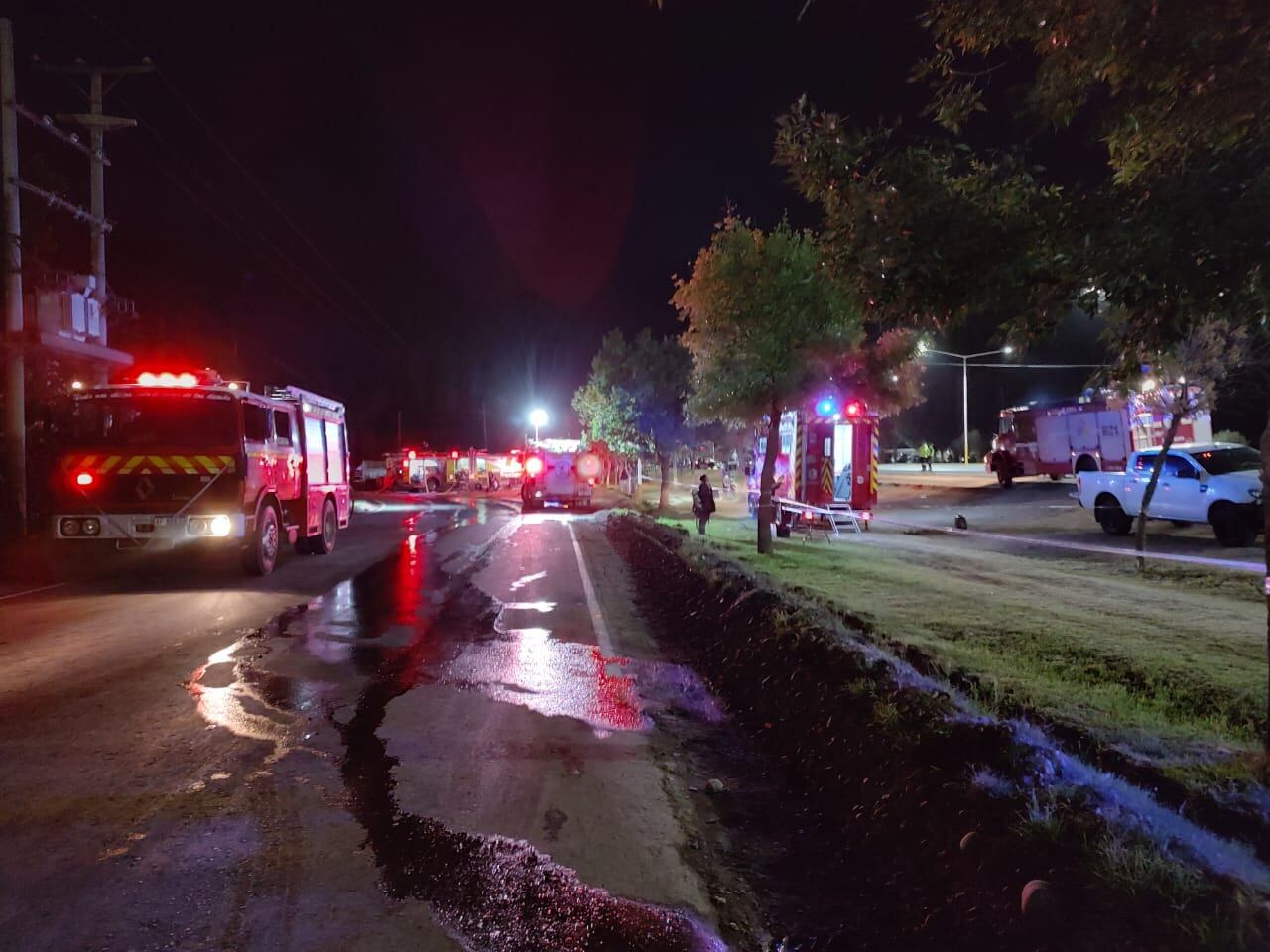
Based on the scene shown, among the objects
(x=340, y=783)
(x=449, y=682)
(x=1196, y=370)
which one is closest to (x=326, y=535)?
(x=449, y=682)

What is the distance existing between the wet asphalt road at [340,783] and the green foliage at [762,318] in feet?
21.8

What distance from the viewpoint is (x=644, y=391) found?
1260 inches

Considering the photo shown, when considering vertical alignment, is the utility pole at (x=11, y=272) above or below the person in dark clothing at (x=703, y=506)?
above

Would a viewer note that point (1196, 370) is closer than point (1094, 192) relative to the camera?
No

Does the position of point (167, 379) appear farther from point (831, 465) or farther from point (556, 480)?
point (556, 480)

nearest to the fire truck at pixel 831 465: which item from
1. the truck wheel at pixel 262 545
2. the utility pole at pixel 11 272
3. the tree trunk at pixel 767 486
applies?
the tree trunk at pixel 767 486

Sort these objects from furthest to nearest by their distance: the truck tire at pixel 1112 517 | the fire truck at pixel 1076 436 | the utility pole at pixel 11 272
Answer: the fire truck at pixel 1076 436 < the truck tire at pixel 1112 517 < the utility pole at pixel 11 272

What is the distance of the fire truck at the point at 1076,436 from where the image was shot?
28.0 metres

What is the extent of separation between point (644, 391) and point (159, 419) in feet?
66.8

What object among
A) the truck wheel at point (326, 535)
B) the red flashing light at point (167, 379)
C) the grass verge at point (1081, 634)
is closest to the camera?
the grass verge at point (1081, 634)

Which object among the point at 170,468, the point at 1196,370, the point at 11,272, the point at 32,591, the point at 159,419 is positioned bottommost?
the point at 32,591

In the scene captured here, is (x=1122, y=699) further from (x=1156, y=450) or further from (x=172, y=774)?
(x=1156, y=450)

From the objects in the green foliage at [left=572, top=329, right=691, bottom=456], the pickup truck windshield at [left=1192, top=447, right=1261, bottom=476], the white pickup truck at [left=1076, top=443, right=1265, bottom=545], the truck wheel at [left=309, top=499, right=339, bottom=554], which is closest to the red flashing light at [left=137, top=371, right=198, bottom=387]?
the truck wheel at [left=309, top=499, right=339, bottom=554]

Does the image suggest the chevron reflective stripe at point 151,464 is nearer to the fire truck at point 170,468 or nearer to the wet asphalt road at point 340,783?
the fire truck at point 170,468
